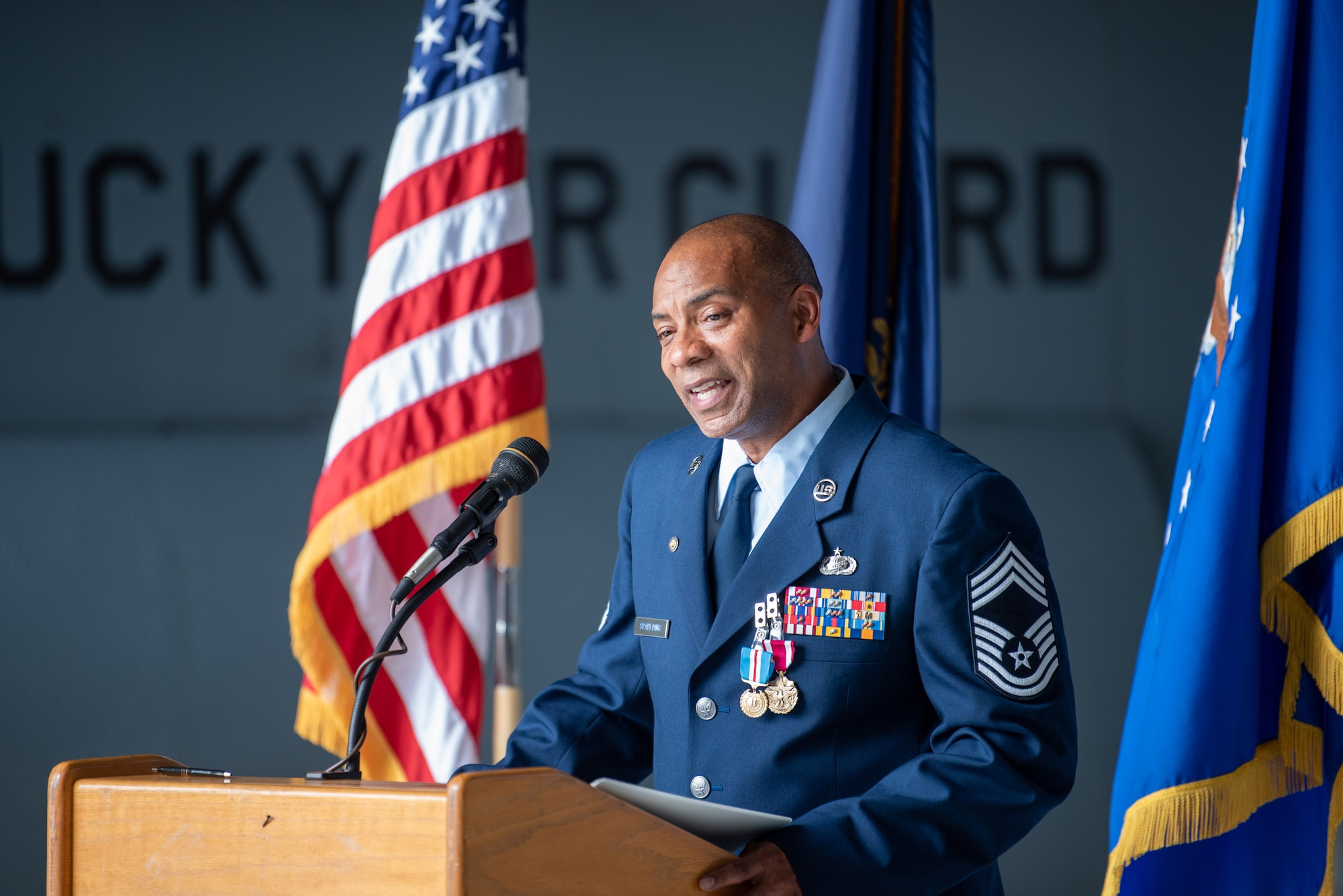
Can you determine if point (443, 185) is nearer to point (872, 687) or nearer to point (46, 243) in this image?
point (872, 687)

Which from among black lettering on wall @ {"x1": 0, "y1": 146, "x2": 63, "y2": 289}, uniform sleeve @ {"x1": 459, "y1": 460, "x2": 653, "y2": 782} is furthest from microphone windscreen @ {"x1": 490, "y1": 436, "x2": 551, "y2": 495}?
black lettering on wall @ {"x1": 0, "y1": 146, "x2": 63, "y2": 289}

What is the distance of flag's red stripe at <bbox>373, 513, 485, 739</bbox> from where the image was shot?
8.41ft

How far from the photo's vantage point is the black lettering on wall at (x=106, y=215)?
151 inches

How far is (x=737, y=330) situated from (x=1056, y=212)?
2831mm

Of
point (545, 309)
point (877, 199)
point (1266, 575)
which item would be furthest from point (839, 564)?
point (545, 309)

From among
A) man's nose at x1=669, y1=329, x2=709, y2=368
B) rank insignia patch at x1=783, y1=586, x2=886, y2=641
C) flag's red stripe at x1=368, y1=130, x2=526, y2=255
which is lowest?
rank insignia patch at x1=783, y1=586, x2=886, y2=641

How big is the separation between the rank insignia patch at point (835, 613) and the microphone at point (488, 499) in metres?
0.32

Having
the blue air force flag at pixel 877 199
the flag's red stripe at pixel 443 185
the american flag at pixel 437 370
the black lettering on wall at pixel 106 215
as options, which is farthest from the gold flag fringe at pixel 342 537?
the black lettering on wall at pixel 106 215

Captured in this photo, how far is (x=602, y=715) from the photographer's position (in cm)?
156

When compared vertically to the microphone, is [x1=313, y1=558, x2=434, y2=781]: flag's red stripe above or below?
below

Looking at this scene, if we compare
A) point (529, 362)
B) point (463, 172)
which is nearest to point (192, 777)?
point (529, 362)

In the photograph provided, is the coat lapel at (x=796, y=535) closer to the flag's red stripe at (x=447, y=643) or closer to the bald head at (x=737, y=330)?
the bald head at (x=737, y=330)

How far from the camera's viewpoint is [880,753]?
1.35 meters

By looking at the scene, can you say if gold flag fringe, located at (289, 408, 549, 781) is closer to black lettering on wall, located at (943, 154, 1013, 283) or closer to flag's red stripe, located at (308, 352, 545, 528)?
flag's red stripe, located at (308, 352, 545, 528)
